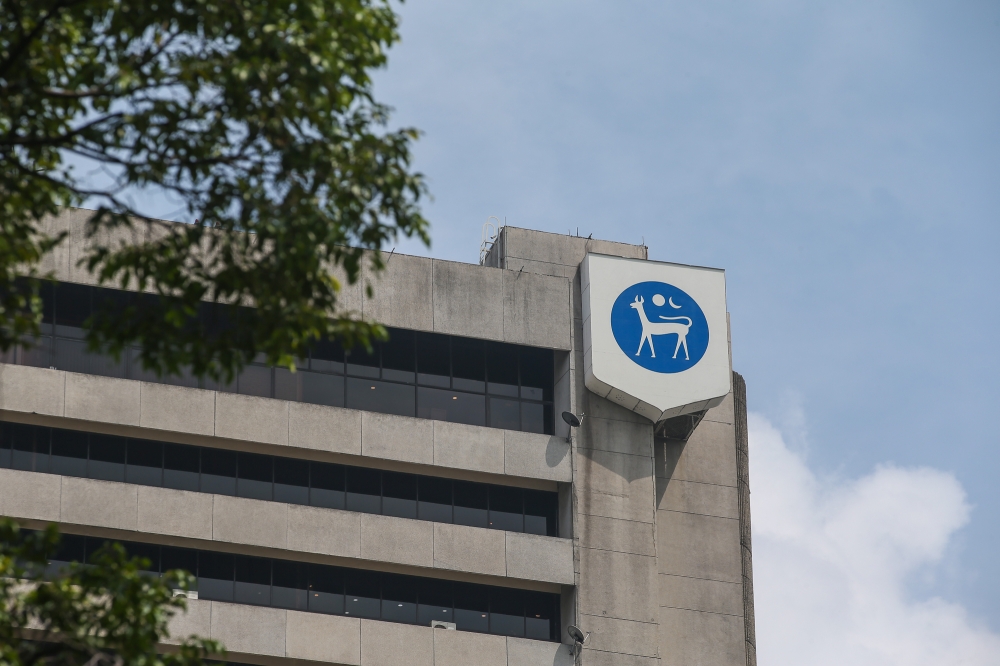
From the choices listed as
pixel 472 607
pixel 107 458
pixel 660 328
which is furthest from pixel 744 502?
pixel 107 458

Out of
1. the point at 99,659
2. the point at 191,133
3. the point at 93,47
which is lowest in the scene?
the point at 99,659

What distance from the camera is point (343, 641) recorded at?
45250 millimetres

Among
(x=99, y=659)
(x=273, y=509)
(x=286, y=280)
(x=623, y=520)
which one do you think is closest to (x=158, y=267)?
(x=286, y=280)

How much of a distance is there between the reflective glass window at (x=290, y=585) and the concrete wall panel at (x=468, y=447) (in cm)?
555

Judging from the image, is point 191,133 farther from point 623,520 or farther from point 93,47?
point 623,520

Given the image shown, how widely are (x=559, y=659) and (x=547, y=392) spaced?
929 centimetres

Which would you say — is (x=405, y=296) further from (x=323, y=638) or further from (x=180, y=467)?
(x=323, y=638)

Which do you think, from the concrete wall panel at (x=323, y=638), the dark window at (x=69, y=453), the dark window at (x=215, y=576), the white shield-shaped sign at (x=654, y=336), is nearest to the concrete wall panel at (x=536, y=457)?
the white shield-shaped sign at (x=654, y=336)

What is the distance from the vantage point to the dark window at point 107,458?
1795 inches

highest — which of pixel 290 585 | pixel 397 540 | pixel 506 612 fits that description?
pixel 397 540

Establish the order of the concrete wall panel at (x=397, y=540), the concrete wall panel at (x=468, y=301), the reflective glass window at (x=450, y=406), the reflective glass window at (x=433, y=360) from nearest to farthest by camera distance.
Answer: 1. the concrete wall panel at (x=397, y=540)
2. the concrete wall panel at (x=468, y=301)
3. the reflective glass window at (x=450, y=406)
4. the reflective glass window at (x=433, y=360)

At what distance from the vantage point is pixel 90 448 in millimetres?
45750

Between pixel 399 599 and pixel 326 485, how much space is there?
4.35 metres

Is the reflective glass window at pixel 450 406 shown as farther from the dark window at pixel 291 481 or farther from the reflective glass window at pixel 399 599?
the reflective glass window at pixel 399 599
